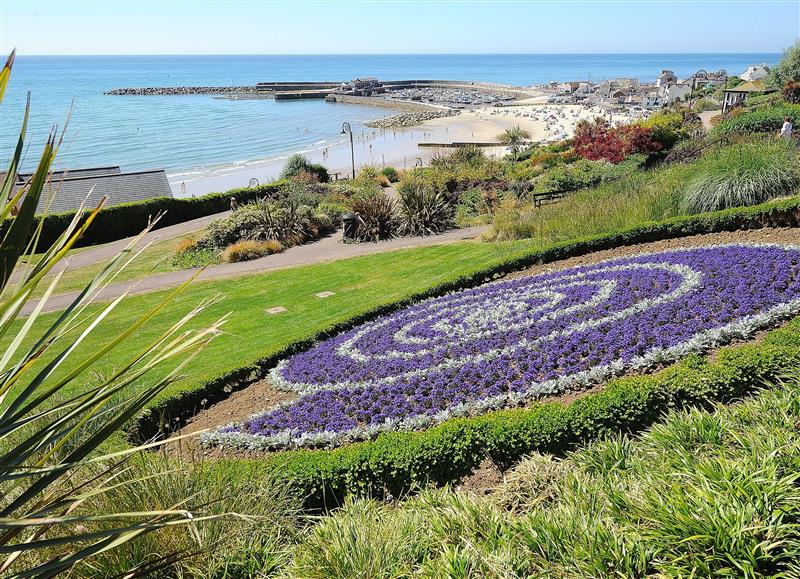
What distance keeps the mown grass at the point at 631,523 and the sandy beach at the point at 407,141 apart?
38444 millimetres

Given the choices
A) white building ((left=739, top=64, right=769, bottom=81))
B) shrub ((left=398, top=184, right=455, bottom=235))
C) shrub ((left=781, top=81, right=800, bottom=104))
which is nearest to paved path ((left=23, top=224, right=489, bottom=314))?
shrub ((left=398, top=184, right=455, bottom=235))

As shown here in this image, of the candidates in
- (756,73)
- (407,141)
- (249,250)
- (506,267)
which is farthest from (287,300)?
(756,73)

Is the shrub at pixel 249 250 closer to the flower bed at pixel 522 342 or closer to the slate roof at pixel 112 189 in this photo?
the flower bed at pixel 522 342

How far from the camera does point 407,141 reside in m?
70.5


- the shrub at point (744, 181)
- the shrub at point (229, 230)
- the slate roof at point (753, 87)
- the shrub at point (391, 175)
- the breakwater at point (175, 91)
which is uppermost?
the breakwater at point (175, 91)

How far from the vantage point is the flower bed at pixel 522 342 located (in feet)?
27.3

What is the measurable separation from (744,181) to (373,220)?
1297 cm

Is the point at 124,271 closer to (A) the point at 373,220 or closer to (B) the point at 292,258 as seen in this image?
(B) the point at 292,258

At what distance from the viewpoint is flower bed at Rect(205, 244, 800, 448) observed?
8320 millimetres

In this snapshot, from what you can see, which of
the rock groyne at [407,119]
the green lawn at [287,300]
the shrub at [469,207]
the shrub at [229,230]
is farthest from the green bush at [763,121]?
the rock groyne at [407,119]

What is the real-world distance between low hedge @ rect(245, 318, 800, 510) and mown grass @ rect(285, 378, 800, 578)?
870 millimetres

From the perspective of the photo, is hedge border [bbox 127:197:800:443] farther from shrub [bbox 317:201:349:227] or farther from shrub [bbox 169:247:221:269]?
shrub [bbox 317:201:349:227]

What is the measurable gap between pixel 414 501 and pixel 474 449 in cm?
126

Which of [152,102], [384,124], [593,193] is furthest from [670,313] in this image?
[152,102]
